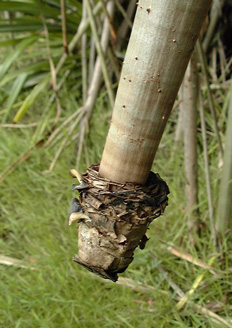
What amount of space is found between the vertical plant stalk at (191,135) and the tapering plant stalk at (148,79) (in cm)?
55

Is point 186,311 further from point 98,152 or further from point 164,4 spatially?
point 164,4

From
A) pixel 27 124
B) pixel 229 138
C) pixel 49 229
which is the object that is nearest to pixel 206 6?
pixel 229 138

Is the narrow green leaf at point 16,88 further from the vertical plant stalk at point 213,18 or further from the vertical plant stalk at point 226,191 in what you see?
the vertical plant stalk at point 226,191

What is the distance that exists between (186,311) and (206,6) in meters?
0.84

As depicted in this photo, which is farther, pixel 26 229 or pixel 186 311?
pixel 26 229

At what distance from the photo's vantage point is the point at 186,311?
40.8 inches

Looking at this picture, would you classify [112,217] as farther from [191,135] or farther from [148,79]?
[191,135]

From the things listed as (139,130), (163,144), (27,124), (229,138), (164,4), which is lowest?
(27,124)

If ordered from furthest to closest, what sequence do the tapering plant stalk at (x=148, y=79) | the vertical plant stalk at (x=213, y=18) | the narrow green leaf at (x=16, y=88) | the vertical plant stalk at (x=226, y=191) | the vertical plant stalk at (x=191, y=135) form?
the narrow green leaf at (x=16, y=88)
the vertical plant stalk at (x=213, y=18)
the vertical plant stalk at (x=191, y=135)
the vertical plant stalk at (x=226, y=191)
the tapering plant stalk at (x=148, y=79)

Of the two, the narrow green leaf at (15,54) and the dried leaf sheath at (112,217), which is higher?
the dried leaf sheath at (112,217)

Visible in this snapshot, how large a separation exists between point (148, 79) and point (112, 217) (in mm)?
161

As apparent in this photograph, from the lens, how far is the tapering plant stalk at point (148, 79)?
14.9 inches

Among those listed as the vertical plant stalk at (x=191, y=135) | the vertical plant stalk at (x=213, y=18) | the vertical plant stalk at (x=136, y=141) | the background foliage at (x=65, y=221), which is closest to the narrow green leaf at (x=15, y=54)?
the background foliage at (x=65, y=221)

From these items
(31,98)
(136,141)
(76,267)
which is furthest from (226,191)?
(31,98)
